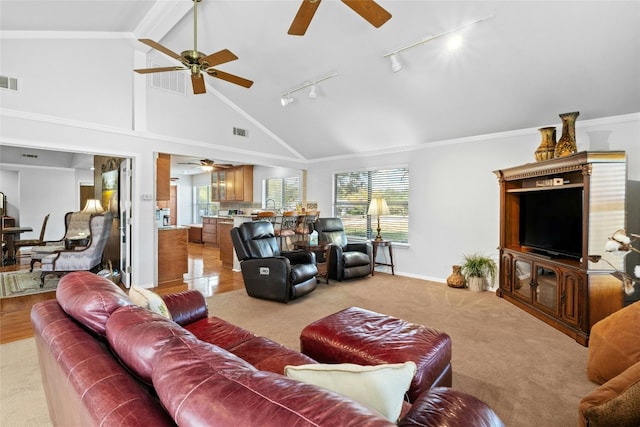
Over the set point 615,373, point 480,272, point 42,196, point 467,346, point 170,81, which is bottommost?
point 467,346

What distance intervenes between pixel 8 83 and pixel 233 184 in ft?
17.7

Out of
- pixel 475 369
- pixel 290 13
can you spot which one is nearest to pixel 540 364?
pixel 475 369

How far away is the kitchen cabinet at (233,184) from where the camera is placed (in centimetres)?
853

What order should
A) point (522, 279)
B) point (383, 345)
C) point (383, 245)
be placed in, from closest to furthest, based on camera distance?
point (383, 345) < point (522, 279) < point (383, 245)

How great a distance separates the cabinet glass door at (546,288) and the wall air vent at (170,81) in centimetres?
566

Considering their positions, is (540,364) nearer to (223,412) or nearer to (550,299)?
(550,299)

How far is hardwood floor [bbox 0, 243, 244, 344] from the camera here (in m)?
3.17

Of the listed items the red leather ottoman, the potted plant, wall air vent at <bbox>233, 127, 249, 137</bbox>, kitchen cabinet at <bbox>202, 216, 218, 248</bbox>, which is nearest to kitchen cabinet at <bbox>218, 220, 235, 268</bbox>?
wall air vent at <bbox>233, 127, 249, 137</bbox>

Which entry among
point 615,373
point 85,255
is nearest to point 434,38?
point 615,373

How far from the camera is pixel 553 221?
11.6ft

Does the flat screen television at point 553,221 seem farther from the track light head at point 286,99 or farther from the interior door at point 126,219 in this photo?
the interior door at point 126,219

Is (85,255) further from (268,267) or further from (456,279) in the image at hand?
(456,279)

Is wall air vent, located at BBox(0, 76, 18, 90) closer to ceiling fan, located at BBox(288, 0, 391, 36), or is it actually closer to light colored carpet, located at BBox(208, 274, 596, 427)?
light colored carpet, located at BBox(208, 274, 596, 427)

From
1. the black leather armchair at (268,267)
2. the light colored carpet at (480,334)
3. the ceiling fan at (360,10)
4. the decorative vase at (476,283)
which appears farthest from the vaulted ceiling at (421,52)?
the light colored carpet at (480,334)
